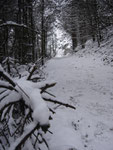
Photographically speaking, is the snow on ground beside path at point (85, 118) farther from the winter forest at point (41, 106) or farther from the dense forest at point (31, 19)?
the dense forest at point (31, 19)

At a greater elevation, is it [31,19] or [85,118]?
[31,19]

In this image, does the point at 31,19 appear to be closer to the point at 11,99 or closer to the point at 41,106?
the point at 11,99

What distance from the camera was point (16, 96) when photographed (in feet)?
2.98

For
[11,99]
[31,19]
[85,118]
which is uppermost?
[31,19]

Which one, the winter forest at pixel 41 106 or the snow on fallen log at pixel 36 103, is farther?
the winter forest at pixel 41 106

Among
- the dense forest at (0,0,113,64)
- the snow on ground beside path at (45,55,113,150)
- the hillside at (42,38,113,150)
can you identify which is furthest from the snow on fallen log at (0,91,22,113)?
the snow on ground beside path at (45,55,113,150)

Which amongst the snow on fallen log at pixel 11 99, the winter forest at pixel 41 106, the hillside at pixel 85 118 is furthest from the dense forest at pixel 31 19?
the hillside at pixel 85 118

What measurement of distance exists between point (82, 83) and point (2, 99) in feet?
19.4

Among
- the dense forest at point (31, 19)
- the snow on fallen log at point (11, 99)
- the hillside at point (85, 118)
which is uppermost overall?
the dense forest at point (31, 19)

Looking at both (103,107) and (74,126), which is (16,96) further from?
(103,107)

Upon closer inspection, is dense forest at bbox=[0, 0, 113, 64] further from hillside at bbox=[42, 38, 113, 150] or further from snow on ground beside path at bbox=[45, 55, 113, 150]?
snow on ground beside path at bbox=[45, 55, 113, 150]

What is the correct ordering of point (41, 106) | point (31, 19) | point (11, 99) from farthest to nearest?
point (31, 19) → point (11, 99) → point (41, 106)

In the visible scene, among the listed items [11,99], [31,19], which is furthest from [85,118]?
[31,19]

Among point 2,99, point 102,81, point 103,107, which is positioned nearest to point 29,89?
point 2,99
